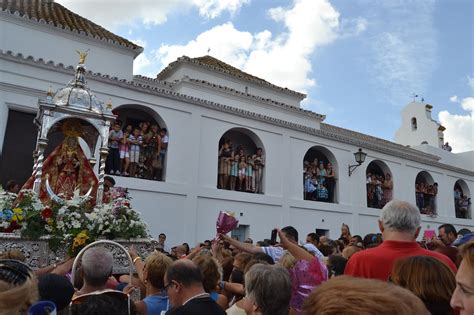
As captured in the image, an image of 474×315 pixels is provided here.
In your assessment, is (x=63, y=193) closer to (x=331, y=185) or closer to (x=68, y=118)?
(x=68, y=118)

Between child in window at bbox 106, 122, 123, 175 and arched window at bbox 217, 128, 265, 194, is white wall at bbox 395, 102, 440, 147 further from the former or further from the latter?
child in window at bbox 106, 122, 123, 175

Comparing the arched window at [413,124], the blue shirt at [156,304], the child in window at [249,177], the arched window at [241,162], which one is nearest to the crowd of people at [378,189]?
the arched window at [241,162]

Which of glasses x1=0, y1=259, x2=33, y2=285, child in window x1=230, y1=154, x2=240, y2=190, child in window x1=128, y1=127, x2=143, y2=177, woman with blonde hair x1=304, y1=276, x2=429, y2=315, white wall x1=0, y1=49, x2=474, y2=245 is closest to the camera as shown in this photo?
woman with blonde hair x1=304, y1=276, x2=429, y2=315

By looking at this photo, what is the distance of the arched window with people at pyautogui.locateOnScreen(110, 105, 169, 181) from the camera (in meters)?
13.6

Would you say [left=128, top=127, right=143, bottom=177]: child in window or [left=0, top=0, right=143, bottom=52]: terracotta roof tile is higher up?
[left=0, top=0, right=143, bottom=52]: terracotta roof tile

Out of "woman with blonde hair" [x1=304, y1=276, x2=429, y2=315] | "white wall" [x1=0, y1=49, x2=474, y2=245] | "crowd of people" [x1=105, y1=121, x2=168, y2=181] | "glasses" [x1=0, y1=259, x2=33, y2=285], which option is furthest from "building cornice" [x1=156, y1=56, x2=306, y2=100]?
"woman with blonde hair" [x1=304, y1=276, x2=429, y2=315]

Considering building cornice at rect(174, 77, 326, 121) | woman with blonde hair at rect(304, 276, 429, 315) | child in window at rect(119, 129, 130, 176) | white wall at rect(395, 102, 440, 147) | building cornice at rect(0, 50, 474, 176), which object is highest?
white wall at rect(395, 102, 440, 147)

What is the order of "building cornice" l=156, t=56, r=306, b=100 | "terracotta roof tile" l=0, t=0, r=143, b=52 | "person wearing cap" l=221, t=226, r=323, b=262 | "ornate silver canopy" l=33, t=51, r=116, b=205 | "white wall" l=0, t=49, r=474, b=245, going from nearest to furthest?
"person wearing cap" l=221, t=226, r=323, b=262 < "ornate silver canopy" l=33, t=51, r=116, b=205 < "white wall" l=0, t=49, r=474, b=245 < "terracotta roof tile" l=0, t=0, r=143, b=52 < "building cornice" l=156, t=56, r=306, b=100

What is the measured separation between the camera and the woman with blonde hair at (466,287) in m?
1.84

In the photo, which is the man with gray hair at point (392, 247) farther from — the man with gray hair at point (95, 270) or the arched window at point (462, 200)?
the arched window at point (462, 200)

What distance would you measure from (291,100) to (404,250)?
2038 cm

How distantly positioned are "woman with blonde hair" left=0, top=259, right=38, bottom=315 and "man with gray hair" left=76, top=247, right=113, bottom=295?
1016 millimetres

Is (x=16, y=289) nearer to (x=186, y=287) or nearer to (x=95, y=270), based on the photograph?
(x=95, y=270)

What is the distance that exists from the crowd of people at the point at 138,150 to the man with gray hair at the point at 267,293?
11439 millimetres
